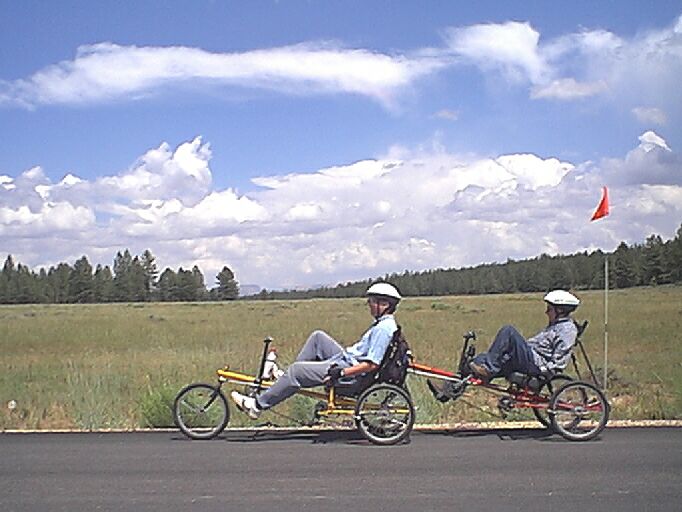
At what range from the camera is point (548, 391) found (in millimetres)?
10055

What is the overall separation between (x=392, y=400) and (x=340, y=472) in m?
1.64

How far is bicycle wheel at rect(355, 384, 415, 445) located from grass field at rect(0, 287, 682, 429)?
2.05 meters

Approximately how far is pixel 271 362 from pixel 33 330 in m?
36.6

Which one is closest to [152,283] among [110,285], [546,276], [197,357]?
[110,285]

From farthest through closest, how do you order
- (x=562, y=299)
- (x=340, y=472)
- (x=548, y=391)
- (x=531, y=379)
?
(x=548, y=391) < (x=562, y=299) < (x=531, y=379) < (x=340, y=472)

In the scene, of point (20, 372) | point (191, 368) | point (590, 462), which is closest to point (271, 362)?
point (590, 462)

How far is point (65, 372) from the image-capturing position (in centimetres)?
2312

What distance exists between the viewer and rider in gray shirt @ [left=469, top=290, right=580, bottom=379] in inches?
379

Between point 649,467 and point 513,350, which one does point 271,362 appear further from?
point 649,467

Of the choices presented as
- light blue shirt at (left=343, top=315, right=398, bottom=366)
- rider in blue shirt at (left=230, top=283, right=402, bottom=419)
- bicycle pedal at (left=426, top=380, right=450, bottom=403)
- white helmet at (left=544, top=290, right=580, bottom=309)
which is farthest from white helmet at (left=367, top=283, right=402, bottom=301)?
white helmet at (left=544, top=290, right=580, bottom=309)

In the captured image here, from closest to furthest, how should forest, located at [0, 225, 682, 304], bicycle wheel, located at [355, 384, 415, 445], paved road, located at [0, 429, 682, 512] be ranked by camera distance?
paved road, located at [0, 429, 682, 512]
bicycle wheel, located at [355, 384, 415, 445]
forest, located at [0, 225, 682, 304]

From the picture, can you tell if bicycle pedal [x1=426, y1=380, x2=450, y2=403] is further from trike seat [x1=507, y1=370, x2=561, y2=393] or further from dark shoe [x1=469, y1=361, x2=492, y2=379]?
trike seat [x1=507, y1=370, x2=561, y2=393]

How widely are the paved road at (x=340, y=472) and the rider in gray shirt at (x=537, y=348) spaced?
0.69 metres

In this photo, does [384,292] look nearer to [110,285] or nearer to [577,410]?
[577,410]
